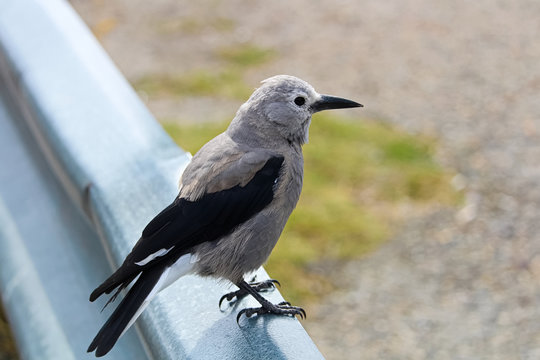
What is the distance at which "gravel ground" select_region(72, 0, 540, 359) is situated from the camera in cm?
414

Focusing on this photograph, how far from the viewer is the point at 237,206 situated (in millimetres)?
2084

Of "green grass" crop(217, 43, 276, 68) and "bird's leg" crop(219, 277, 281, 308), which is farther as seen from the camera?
"green grass" crop(217, 43, 276, 68)

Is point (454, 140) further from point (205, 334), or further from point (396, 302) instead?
point (205, 334)

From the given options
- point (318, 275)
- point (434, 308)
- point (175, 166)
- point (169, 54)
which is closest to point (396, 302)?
point (434, 308)

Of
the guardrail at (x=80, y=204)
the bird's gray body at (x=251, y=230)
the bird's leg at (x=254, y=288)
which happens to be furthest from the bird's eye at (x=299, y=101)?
the bird's leg at (x=254, y=288)

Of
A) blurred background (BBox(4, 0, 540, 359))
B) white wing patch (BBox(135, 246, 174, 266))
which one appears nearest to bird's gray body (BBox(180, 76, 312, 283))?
white wing patch (BBox(135, 246, 174, 266))

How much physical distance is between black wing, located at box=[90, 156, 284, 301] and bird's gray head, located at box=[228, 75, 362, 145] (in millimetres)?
111

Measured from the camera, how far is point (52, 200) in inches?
89.0

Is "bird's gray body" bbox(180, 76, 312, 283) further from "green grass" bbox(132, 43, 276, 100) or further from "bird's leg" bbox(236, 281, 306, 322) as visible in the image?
"green grass" bbox(132, 43, 276, 100)

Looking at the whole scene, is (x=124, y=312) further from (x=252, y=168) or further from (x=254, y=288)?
(x=252, y=168)

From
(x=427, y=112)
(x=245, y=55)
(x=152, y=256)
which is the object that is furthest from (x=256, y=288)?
(x=245, y=55)

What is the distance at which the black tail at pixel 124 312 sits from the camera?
161cm

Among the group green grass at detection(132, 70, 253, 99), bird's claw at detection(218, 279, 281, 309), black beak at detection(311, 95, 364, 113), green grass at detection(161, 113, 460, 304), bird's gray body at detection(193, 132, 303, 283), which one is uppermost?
green grass at detection(132, 70, 253, 99)

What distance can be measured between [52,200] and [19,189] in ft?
0.53
